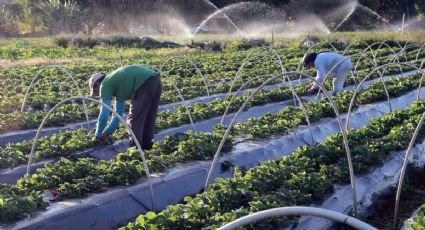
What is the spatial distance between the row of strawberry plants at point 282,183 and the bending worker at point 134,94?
1969 millimetres

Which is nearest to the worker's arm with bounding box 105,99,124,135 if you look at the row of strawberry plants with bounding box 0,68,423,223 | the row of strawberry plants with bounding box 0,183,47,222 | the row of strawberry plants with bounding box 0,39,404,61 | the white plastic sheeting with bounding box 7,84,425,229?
the row of strawberry plants with bounding box 0,68,423,223

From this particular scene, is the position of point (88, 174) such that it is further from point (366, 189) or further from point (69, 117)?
point (69, 117)

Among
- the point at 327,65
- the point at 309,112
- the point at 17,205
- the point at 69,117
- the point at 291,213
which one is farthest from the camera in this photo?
the point at 327,65

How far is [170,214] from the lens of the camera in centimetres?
532

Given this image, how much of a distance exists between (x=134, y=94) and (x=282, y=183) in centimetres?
285

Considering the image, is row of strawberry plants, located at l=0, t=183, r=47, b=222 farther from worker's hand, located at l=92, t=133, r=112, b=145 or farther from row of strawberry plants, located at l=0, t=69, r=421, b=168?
worker's hand, located at l=92, t=133, r=112, b=145

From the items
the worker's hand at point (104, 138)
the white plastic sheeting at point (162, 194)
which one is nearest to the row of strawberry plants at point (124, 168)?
the white plastic sheeting at point (162, 194)

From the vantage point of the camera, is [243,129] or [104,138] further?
[243,129]

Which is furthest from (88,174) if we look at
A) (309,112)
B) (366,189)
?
(309,112)

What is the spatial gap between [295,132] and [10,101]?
6327 mm

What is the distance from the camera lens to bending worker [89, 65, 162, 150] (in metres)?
8.30

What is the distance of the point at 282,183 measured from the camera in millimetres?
6734

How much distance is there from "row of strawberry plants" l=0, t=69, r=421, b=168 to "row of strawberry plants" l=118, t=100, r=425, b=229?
1357 mm

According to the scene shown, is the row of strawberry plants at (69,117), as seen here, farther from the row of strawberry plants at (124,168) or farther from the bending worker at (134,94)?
the row of strawberry plants at (124,168)
